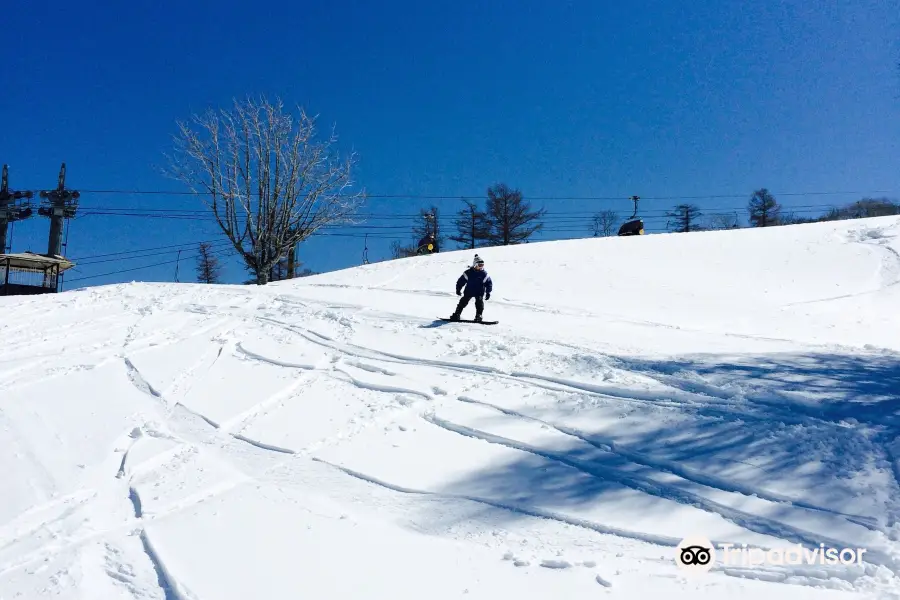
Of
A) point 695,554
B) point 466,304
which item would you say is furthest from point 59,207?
point 695,554

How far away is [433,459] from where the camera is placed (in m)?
5.51

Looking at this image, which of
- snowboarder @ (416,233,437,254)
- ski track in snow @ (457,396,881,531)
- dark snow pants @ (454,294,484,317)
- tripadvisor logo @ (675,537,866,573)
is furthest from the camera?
snowboarder @ (416,233,437,254)

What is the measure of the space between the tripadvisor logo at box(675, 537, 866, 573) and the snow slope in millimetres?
58

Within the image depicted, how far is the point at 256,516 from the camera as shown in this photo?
4512 mm

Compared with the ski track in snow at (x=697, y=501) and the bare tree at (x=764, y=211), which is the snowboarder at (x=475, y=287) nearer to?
the ski track in snow at (x=697, y=501)

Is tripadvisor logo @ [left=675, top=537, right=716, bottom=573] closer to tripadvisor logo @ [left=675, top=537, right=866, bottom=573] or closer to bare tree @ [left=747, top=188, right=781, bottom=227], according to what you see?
tripadvisor logo @ [left=675, top=537, right=866, bottom=573]

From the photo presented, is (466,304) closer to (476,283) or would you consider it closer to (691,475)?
(476,283)

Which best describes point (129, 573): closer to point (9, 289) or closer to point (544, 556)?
point (544, 556)

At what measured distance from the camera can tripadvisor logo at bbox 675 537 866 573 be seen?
11.7ft

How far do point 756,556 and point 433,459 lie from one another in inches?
114

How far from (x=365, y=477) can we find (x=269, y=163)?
23.8 meters

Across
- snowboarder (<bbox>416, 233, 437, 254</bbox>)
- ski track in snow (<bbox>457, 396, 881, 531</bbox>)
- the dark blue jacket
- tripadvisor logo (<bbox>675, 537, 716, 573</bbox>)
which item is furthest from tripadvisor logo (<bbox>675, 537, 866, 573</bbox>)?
snowboarder (<bbox>416, 233, 437, 254</bbox>)

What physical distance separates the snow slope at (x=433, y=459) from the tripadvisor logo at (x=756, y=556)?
58 mm

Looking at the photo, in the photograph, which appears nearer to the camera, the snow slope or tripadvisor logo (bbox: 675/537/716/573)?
tripadvisor logo (bbox: 675/537/716/573)
